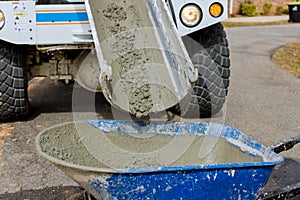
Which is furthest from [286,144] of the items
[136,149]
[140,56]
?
[140,56]

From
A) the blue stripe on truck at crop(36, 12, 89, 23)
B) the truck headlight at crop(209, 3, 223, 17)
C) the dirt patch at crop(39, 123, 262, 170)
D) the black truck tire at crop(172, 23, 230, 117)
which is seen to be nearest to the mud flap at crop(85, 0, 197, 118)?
the blue stripe on truck at crop(36, 12, 89, 23)

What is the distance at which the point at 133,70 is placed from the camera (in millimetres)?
4445

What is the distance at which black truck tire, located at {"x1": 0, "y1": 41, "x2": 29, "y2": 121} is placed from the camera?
5.43 meters

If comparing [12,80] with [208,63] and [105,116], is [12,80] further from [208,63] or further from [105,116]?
[208,63]

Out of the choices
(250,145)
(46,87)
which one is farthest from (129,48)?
(46,87)

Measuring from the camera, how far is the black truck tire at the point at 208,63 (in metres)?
5.67

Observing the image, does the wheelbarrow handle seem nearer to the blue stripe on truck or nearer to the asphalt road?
the asphalt road

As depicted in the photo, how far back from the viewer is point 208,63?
18.6 ft

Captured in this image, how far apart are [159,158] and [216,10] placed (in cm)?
234

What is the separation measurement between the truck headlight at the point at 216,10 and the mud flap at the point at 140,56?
833 millimetres

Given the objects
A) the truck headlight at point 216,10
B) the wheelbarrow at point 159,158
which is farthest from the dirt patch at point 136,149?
the truck headlight at point 216,10

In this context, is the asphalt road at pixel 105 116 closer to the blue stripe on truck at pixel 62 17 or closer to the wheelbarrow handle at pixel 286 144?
the wheelbarrow handle at pixel 286 144

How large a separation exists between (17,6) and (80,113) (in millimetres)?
1635

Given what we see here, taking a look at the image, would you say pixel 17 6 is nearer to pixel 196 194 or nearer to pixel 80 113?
pixel 80 113
